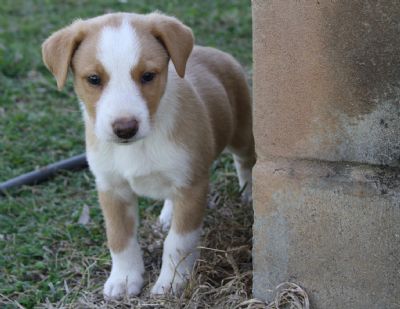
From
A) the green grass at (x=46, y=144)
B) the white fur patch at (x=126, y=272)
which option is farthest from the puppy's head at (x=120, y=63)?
the green grass at (x=46, y=144)

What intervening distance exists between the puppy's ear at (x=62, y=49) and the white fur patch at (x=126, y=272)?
3.18 ft

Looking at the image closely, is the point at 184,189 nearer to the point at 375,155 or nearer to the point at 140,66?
the point at 140,66

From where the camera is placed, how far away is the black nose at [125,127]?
3.09 m

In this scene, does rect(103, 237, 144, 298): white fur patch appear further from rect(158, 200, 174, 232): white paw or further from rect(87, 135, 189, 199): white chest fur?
rect(158, 200, 174, 232): white paw

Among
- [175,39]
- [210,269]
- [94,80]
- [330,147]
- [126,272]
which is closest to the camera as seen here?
[330,147]

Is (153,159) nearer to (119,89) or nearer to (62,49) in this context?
(119,89)

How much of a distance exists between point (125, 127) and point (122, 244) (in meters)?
0.89

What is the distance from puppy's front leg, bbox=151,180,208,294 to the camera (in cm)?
362

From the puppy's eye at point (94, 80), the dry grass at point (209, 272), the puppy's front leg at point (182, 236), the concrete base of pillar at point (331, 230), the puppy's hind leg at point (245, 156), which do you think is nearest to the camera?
the concrete base of pillar at point (331, 230)

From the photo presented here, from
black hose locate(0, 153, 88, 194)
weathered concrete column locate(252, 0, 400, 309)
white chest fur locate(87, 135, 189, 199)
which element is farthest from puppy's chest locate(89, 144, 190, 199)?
black hose locate(0, 153, 88, 194)

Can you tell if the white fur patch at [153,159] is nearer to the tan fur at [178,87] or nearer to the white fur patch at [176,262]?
the tan fur at [178,87]

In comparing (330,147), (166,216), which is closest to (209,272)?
(166,216)

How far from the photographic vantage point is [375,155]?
281 cm

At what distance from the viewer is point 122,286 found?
12.1ft
